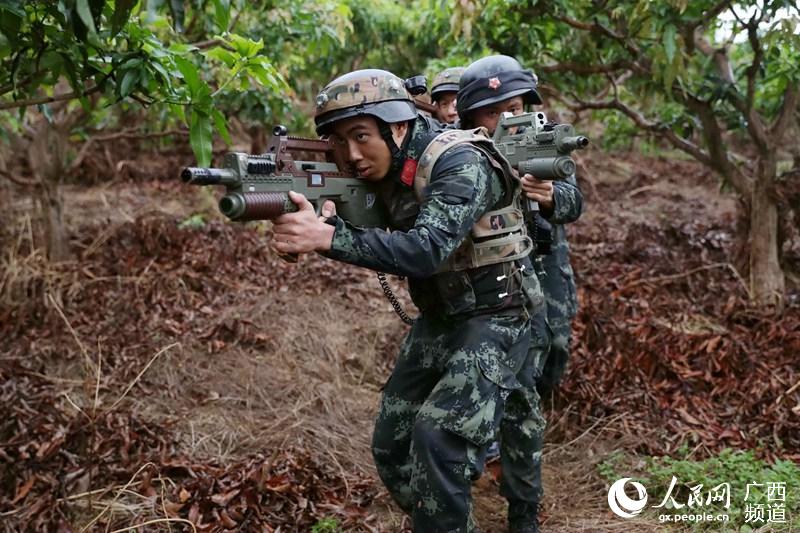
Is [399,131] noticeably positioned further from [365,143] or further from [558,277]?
[558,277]

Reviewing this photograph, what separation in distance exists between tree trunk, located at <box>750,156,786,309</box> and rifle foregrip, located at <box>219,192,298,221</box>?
4196 millimetres

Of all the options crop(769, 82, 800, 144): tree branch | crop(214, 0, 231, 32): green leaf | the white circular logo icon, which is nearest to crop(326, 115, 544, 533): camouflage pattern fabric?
crop(214, 0, 231, 32): green leaf

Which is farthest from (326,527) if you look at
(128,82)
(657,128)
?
(657,128)

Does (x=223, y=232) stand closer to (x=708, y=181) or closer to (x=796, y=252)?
(x=796, y=252)

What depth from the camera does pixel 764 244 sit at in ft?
17.5

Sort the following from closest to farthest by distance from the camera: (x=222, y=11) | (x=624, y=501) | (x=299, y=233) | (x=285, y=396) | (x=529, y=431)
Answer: (x=222, y=11) < (x=299, y=233) < (x=529, y=431) < (x=624, y=501) < (x=285, y=396)

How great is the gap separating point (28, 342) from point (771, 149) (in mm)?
5276

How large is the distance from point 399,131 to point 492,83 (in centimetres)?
89

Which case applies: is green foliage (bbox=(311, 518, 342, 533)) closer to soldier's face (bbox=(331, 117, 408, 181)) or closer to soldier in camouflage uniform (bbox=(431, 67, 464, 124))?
soldier's face (bbox=(331, 117, 408, 181))

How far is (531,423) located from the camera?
10.2 ft

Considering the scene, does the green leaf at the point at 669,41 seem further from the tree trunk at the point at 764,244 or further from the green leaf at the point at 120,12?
the green leaf at the point at 120,12

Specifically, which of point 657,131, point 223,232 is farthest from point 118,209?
point 657,131

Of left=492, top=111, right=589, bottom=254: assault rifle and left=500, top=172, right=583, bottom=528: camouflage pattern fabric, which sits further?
left=500, top=172, right=583, bottom=528: camouflage pattern fabric

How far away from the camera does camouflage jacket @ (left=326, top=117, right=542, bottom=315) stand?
7.46ft
